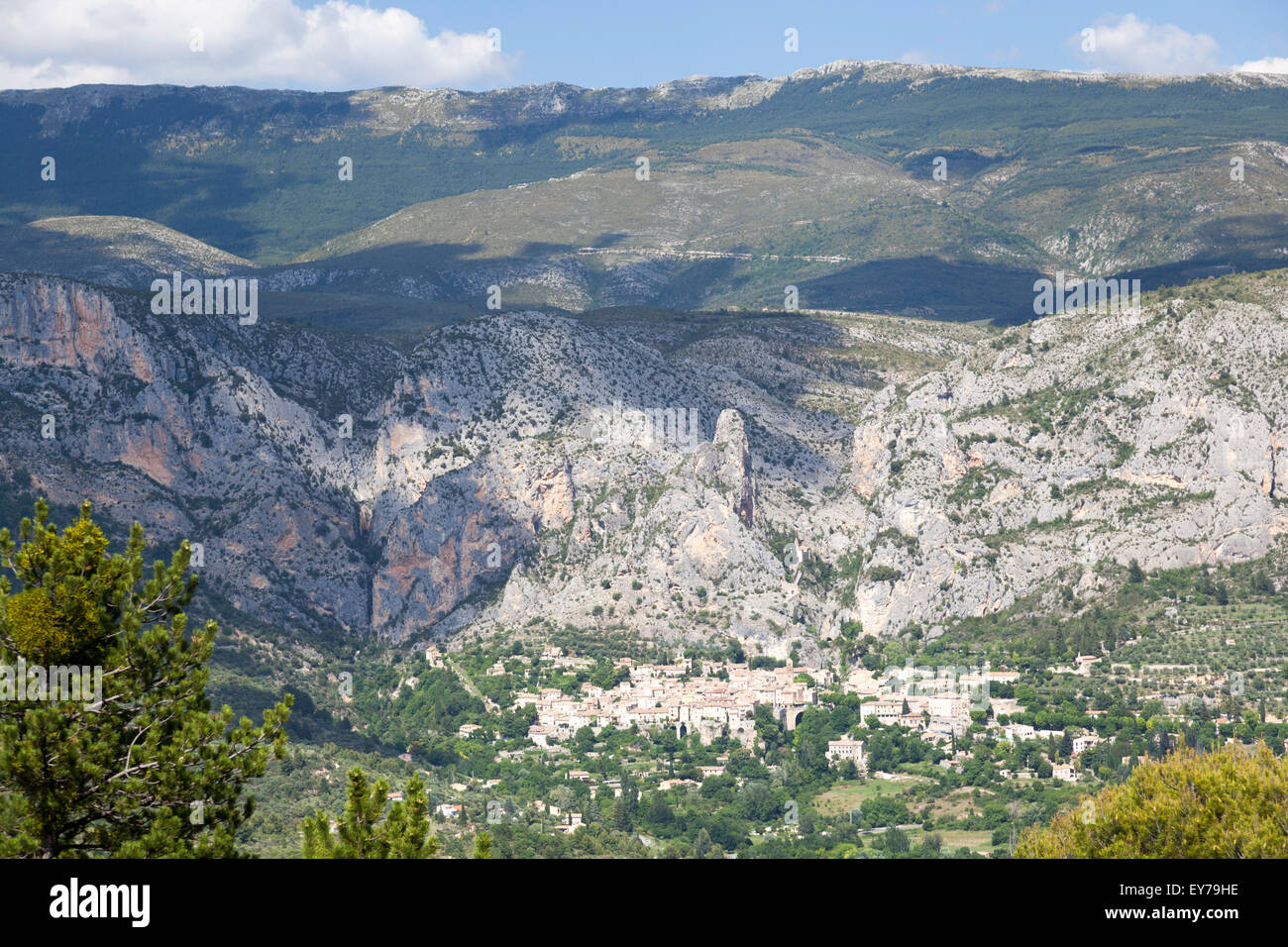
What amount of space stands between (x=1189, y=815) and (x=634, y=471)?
8183cm

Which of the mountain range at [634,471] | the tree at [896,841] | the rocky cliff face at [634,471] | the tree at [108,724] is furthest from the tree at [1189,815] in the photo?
the rocky cliff face at [634,471]

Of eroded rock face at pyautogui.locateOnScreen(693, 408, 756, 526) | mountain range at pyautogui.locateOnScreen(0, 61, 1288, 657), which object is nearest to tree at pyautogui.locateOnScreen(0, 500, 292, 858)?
mountain range at pyautogui.locateOnScreen(0, 61, 1288, 657)

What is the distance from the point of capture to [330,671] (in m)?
102

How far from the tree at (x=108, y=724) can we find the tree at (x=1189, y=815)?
16454mm

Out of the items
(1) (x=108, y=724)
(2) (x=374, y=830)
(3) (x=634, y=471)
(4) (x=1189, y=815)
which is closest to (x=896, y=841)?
(4) (x=1189, y=815)

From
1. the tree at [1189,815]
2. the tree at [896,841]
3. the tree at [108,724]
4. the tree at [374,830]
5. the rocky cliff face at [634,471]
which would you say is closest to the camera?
the tree at [374,830]

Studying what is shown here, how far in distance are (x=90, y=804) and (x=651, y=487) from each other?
8331 cm

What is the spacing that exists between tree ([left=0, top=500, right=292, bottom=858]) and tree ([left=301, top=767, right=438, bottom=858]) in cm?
246

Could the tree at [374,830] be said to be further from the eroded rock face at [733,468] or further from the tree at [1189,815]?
the eroded rock face at [733,468]

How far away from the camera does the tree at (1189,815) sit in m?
30.9

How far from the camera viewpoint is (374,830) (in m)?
27.5
